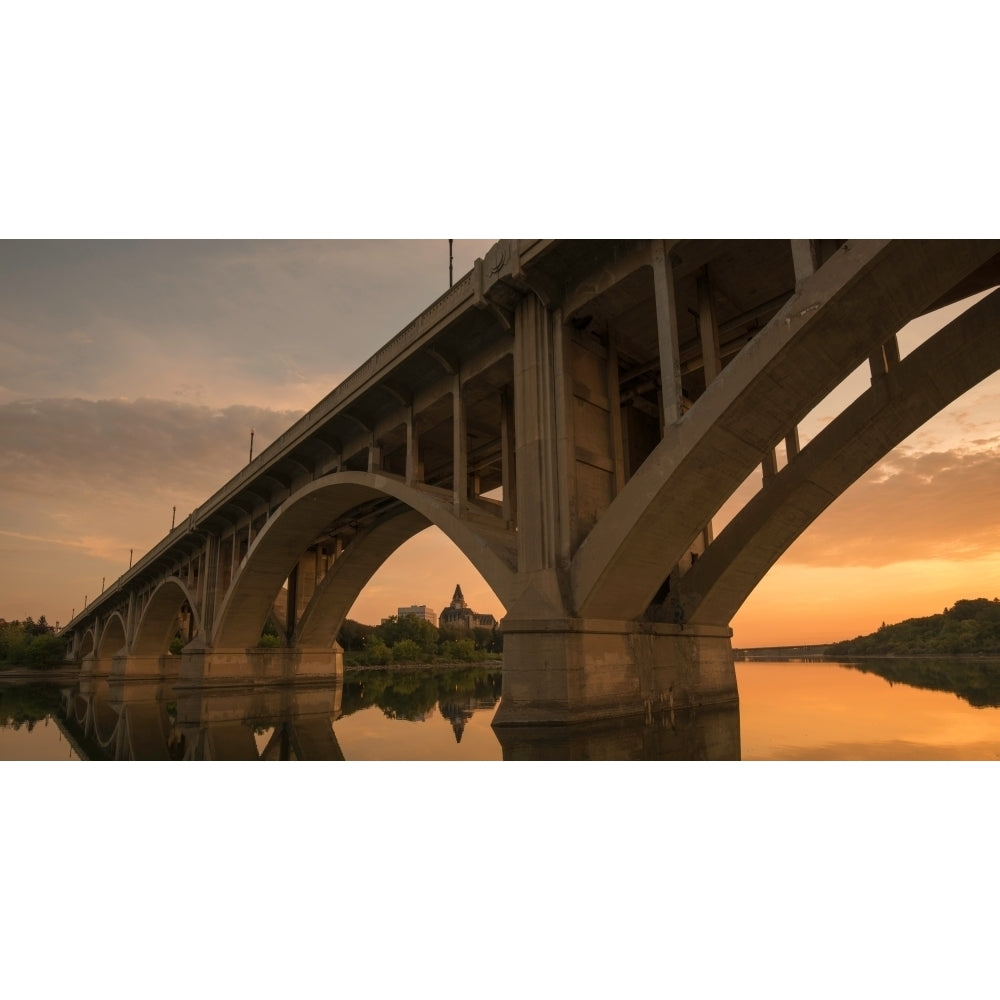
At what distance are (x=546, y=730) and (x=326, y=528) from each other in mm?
21171

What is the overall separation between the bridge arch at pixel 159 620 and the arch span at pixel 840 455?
39362 millimetres

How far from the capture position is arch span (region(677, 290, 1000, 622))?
41.1 feet

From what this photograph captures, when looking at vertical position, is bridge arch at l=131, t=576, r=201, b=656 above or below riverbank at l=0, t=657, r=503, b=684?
above

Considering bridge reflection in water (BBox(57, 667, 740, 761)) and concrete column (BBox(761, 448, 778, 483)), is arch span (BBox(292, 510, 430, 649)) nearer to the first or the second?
bridge reflection in water (BBox(57, 667, 740, 761))

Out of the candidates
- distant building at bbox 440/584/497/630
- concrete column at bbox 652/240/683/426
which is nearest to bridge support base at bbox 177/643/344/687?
concrete column at bbox 652/240/683/426

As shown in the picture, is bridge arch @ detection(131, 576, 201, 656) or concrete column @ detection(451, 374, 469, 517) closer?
concrete column @ detection(451, 374, 469, 517)

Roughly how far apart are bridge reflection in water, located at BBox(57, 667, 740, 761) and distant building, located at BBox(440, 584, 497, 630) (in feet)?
303

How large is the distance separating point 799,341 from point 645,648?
7182 millimetres

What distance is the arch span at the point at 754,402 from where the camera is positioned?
351 inches

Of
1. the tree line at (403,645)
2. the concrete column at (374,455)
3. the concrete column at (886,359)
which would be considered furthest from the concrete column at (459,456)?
the tree line at (403,645)

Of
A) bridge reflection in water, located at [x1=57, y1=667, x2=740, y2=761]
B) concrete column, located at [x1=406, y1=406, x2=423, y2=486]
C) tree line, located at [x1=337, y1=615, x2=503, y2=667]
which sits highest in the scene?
concrete column, located at [x1=406, y1=406, x2=423, y2=486]

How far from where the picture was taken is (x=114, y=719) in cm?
2316
